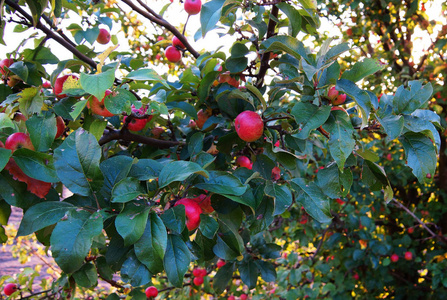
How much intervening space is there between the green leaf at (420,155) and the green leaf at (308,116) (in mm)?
195

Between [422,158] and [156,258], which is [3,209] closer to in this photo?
[156,258]

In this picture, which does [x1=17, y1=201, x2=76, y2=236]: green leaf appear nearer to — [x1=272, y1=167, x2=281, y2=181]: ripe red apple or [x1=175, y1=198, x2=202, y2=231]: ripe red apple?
[x1=175, y1=198, x2=202, y2=231]: ripe red apple

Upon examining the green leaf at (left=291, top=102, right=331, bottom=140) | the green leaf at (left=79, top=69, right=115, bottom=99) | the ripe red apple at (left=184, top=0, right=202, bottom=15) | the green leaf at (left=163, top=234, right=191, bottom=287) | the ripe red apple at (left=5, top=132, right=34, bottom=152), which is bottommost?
the green leaf at (left=163, top=234, right=191, bottom=287)

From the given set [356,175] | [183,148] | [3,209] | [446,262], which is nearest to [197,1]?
[183,148]

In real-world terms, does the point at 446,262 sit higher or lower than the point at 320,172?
lower

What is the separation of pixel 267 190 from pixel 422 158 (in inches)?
12.5

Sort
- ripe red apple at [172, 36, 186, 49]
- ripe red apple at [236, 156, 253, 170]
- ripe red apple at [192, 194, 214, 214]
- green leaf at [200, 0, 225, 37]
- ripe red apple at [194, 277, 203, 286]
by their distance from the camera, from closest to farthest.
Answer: ripe red apple at [192, 194, 214, 214]
green leaf at [200, 0, 225, 37]
ripe red apple at [236, 156, 253, 170]
ripe red apple at [172, 36, 186, 49]
ripe red apple at [194, 277, 203, 286]

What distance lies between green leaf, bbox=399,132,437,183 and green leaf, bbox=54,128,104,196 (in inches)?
24.1

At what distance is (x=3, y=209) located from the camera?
73cm

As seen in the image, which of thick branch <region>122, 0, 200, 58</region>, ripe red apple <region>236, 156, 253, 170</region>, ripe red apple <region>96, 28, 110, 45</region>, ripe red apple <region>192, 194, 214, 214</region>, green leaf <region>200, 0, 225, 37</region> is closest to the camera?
ripe red apple <region>192, 194, 214, 214</region>

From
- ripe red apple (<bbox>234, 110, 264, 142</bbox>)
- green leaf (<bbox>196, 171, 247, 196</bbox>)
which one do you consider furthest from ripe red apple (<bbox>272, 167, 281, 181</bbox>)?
green leaf (<bbox>196, 171, 247, 196</bbox>)

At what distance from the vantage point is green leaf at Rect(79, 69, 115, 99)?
0.61 m

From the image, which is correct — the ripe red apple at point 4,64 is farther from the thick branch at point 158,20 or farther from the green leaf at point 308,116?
the green leaf at point 308,116

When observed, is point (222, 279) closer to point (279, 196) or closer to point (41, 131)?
point (279, 196)
